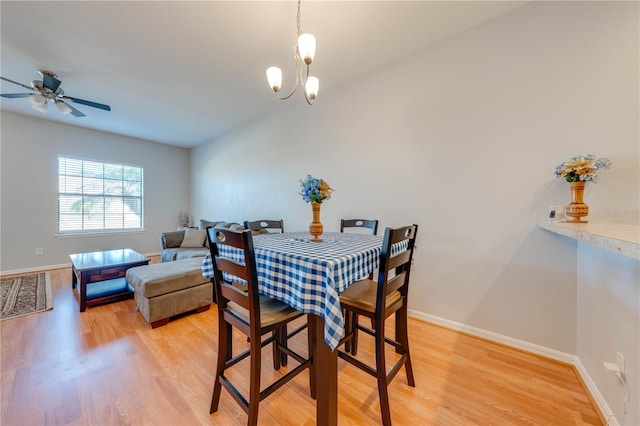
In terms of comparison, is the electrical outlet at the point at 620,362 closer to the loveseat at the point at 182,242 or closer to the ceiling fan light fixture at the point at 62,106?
the loveseat at the point at 182,242

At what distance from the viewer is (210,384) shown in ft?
5.05

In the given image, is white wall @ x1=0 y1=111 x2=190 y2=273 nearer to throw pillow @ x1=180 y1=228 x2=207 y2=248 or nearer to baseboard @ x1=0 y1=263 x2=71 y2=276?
baseboard @ x1=0 y1=263 x2=71 y2=276

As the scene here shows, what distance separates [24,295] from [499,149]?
5600mm

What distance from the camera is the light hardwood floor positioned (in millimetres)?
1300

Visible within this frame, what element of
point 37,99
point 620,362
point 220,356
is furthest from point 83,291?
point 620,362

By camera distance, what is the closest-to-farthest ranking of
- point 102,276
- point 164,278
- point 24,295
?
point 164,278 < point 102,276 < point 24,295

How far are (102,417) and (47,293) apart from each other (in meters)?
2.96

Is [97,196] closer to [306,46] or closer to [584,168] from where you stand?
[306,46]

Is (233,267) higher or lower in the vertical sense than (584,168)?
lower

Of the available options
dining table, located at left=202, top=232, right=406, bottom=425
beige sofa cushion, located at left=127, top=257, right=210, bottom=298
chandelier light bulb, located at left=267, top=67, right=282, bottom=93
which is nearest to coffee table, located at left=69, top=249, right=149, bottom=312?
beige sofa cushion, located at left=127, top=257, right=210, bottom=298

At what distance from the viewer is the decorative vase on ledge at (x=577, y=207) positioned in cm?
149

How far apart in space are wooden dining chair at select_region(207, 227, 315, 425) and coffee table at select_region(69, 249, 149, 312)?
91.4 inches

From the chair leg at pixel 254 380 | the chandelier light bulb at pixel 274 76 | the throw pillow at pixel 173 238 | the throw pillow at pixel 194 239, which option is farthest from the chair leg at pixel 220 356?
the throw pillow at pixel 173 238

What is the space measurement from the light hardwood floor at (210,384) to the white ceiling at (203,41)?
8.90 ft
